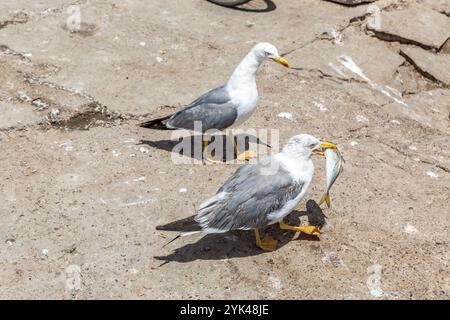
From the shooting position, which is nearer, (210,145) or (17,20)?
(210,145)

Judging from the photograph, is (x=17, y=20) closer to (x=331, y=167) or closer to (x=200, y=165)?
(x=200, y=165)

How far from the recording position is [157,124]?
5.15m

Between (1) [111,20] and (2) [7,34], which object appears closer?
(2) [7,34]

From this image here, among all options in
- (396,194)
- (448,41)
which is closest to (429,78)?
(448,41)

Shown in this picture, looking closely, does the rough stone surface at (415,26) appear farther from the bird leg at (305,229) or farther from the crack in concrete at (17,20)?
the crack in concrete at (17,20)

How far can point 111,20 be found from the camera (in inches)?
275

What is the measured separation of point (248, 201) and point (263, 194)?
11cm

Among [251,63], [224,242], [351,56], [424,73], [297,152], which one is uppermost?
[251,63]

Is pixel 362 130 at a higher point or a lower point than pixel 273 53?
lower

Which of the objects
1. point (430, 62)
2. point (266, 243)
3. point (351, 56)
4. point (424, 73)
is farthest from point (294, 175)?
point (430, 62)
